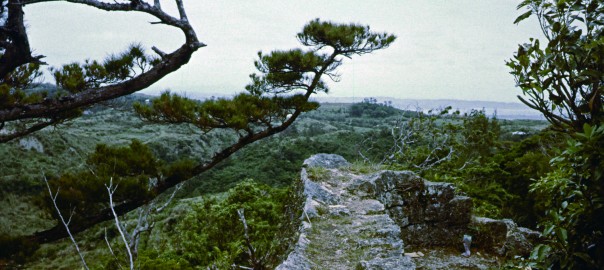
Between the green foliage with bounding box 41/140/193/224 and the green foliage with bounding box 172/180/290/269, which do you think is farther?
the green foliage with bounding box 172/180/290/269

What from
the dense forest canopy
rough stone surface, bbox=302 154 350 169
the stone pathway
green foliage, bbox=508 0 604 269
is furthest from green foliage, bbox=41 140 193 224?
green foliage, bbox=508 0 604 269

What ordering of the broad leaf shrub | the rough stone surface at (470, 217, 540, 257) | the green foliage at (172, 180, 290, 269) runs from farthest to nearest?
the green foliage at (172, 180, 290, 269) → the broad leaf shrub → the rough stone surface at (470, 217, 540, 257)

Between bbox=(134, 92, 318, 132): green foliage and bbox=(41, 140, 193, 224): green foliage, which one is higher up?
bbox=(134, 92, 318, 132): green foliage

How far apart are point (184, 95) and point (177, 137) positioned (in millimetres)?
43987

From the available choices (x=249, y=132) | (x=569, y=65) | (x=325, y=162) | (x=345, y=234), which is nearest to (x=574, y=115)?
(x=569, y=65)

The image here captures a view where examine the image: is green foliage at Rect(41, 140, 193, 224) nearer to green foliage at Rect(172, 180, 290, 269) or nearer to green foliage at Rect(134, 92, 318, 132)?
green foliage at Rect(134, 92, 318, 132)

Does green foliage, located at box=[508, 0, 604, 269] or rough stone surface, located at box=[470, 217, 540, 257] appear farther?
rough stone surface, located at box=[470, 217, 540, 257]

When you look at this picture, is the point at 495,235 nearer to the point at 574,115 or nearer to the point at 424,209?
the point at 424,209

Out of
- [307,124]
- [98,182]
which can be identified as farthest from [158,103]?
[307,124]

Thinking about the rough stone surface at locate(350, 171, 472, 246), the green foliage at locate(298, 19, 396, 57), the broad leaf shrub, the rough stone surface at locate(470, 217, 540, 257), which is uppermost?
the green foliage at locate(298, 19, 396, 57)

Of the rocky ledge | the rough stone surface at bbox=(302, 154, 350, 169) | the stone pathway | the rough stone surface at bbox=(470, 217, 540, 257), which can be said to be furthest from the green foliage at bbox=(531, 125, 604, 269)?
the rough stone surface at bbox=(302, 154, 350, 169)

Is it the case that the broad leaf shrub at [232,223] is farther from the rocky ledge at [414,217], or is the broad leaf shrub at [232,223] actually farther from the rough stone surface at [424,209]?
the rough stone surface at [424,209]

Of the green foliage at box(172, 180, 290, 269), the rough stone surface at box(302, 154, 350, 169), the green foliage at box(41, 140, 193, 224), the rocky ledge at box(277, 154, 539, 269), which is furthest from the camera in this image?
the green foliage at box(172, 180, 290, 269)

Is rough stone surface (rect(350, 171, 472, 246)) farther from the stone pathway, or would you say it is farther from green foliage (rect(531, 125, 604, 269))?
green foliage (rect(531, 125, 604, 269))
